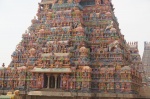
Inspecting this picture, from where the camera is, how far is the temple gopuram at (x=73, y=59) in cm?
3622

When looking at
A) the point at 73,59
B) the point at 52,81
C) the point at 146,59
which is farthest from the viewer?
the point at 146,59

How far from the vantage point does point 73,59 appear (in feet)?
126

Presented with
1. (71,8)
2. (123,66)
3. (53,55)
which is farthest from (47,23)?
(123,66)

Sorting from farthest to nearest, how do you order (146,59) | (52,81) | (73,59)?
(146,59) < (52,81) < (73,59)

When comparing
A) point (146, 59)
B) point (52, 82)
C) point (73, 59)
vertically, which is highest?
point (146, 59)

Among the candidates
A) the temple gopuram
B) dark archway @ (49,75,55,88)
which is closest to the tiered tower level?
the temple gopuram

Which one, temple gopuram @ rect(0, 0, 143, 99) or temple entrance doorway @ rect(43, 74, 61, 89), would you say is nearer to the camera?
temple gopuram @ rect(0, 0, 143, 99)

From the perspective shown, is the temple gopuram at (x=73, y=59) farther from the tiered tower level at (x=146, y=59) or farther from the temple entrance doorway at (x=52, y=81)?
the tiered tower level at (x=146, y=59)

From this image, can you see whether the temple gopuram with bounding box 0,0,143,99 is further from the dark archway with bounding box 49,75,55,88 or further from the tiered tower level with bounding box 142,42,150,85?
the tiered tower level with bounding box 142,42,150,85

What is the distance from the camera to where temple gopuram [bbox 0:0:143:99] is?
119ft

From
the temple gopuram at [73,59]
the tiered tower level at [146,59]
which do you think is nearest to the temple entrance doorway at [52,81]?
the temple gopuram at [73,59]

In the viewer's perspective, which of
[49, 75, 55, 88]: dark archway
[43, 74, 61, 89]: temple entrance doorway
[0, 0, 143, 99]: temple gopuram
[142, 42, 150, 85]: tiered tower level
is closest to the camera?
[0, 0, 143, 99]: temple gopuram

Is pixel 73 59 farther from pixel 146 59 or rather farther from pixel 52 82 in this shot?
pixel 146 59

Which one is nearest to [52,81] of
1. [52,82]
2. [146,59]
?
[52,82]
